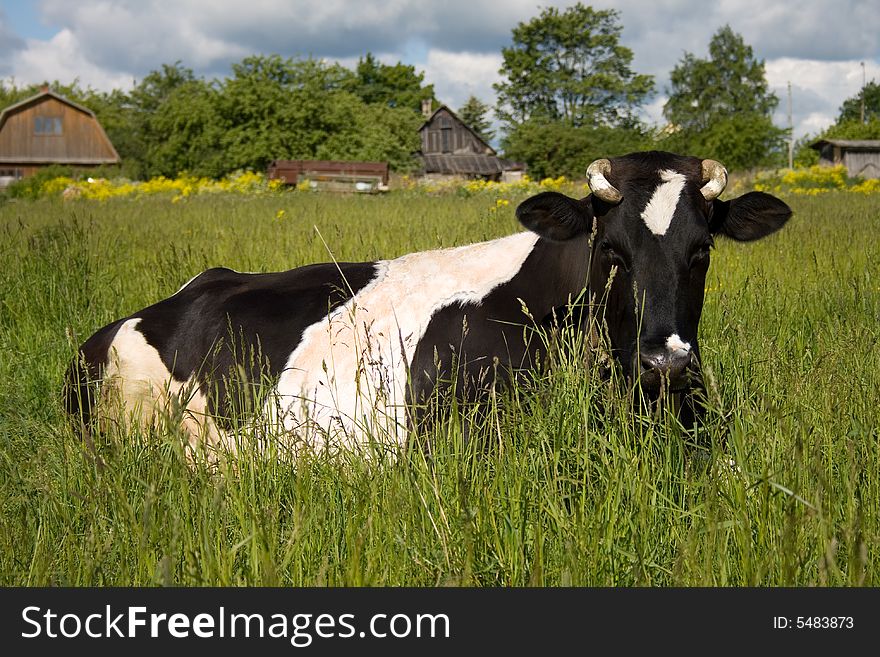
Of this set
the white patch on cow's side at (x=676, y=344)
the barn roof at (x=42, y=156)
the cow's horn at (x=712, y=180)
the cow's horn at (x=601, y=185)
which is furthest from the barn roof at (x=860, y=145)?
the white patch on cow's side at (x=676, y=344)

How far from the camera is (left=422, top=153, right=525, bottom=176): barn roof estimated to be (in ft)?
235

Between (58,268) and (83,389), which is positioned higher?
(58,268)

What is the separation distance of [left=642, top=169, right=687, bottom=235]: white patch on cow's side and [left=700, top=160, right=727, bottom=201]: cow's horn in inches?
6.0

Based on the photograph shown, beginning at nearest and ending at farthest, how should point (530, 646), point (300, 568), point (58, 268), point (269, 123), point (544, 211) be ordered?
1. point (530, 646)
2. point (300, 568)
3. point (544, 211)
4. point (58, 268)
5. point (269, 123)

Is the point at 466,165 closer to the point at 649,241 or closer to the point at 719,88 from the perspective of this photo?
the point at 719,88

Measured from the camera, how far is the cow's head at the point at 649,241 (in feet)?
10.8

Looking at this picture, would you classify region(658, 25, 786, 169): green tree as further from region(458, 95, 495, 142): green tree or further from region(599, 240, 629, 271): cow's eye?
region(599, 240, 629, 271): cow's eye

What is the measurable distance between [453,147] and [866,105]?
189 feet

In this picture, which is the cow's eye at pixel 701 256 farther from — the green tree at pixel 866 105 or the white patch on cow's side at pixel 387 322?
the green tree at pixel 866 105

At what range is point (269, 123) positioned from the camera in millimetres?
46000

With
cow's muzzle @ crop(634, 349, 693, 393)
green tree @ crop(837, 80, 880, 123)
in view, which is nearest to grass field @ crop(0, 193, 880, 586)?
cow's muzzle @ crop(634, 349, 693, 393)

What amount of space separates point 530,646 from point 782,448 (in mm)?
1046

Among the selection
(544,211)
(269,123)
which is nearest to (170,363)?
(544,211)

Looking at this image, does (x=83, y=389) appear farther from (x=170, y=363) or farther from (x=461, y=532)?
(x=461, y=532)
